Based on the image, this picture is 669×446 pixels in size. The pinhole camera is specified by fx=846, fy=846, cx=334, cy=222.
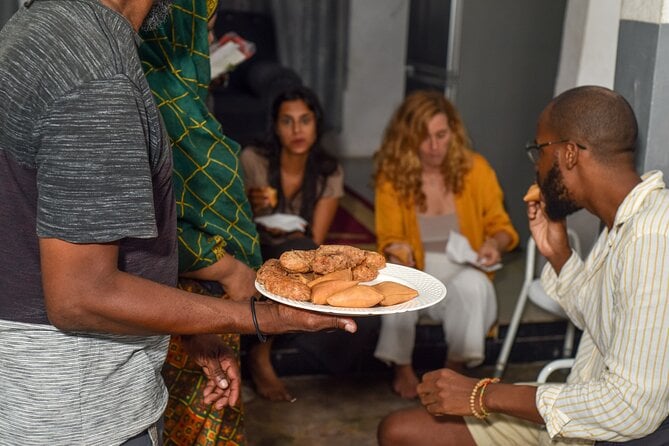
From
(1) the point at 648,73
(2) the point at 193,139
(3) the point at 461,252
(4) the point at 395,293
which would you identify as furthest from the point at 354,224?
(4) the point at 395,293

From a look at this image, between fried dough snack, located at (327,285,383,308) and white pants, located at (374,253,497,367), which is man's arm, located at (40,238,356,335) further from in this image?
white pants, located at (374,253,497,367)

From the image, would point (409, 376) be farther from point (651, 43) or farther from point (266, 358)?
point (651, 43)

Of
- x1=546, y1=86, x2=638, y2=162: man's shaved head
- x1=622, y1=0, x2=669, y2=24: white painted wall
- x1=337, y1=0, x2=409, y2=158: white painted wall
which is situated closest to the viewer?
x1=546, y1=86, x2=638, y2=162: man's shaved head

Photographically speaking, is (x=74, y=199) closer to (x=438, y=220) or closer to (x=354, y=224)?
(x=438, y=220)

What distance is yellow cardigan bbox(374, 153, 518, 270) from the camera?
11.7 feet

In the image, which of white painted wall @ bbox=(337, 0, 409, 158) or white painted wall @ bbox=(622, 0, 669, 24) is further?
white painted wall @ bbox=(337, 0, 409, 158)

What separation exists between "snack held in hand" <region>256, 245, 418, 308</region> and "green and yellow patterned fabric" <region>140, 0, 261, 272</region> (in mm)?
310

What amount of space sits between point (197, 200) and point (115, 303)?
0.71 m

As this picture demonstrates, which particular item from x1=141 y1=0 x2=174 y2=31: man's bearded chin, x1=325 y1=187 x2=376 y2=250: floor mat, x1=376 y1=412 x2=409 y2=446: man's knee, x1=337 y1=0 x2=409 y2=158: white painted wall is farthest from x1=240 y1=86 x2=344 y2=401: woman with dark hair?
x1=337 y1=0 x2=409 y2=158: white painted wall

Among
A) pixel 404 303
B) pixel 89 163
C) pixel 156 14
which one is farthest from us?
pixel 404 303

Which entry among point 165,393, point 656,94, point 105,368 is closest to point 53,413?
point 105,368

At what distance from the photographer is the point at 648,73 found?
7.49ft

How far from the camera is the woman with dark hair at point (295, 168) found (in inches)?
144

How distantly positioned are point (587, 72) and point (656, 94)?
795 millimetres
